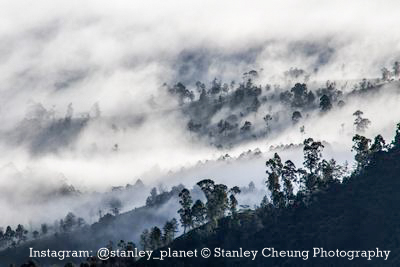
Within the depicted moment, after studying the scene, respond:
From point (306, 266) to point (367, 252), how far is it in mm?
17634

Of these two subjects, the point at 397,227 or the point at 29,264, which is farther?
the point at 397,227

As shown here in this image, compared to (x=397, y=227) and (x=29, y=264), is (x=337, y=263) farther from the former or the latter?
(x=29, y=264)

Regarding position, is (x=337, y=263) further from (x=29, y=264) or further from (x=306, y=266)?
(x=29, y=264)

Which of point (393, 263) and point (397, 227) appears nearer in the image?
point (393, 263)

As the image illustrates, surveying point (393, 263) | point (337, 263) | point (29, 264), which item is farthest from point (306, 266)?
point (29, 264)

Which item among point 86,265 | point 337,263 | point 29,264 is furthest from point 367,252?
point 29,264

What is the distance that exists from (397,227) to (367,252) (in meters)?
12.9

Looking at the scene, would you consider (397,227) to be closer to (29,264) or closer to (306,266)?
(306,266)

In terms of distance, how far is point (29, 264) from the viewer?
17662cm

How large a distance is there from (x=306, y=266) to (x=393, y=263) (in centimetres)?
2483

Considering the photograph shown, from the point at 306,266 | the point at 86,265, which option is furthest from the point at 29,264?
the point at 306,266

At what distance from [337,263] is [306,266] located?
925 centimetres

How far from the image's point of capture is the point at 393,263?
Answer: 607 ft

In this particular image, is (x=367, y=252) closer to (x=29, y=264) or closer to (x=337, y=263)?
(x=337, y=263)
